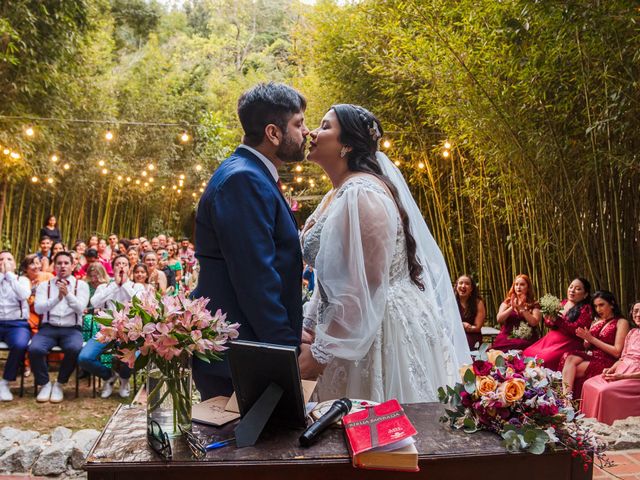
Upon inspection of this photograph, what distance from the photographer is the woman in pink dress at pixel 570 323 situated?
4859 mm

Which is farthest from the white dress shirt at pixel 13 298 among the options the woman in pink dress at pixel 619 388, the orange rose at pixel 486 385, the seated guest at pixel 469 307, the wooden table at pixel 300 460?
the orange rose at pixel 486 385

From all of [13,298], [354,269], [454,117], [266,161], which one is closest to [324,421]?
[354,269]

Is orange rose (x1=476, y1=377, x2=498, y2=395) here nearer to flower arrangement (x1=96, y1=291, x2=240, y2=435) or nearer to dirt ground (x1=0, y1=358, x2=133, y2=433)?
flower arrangement (x1=96, y1=291, x2=240, y2=435)

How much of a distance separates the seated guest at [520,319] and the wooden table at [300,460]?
437cm

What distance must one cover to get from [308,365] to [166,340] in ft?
2.10

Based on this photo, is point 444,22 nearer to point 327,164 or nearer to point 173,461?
point 327,164

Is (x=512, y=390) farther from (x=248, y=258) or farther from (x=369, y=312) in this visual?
(x=248, y=258)

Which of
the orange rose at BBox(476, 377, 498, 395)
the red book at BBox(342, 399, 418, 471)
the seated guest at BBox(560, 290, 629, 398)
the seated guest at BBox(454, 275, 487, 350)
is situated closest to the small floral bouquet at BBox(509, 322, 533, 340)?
the seated guest at BBox(454, 275, 487, 350)

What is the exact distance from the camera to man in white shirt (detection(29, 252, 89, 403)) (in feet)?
17.1

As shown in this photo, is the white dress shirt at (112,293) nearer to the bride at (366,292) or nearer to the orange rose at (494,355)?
the bride at (366,292)

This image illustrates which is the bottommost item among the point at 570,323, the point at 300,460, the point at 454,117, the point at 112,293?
the point at 300,460

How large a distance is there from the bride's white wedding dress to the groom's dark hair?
0.30 meters

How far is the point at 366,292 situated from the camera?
6.20 feet

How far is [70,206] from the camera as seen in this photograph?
13.3 meters
